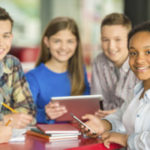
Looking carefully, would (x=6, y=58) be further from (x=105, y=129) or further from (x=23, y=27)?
(x=23, y=27)

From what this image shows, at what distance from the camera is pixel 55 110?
1.63 meters

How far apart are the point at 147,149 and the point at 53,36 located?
1194 millimetres

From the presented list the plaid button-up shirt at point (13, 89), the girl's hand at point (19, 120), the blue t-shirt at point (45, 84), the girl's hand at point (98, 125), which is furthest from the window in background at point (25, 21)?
the girl's hand at point (98, 125)

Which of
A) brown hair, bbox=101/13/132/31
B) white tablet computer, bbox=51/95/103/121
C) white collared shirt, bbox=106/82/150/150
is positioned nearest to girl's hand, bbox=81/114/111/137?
white collared shirt, bbox=106/82/150/150

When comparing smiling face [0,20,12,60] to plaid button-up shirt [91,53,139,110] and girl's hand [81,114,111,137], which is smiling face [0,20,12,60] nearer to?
girl's hand [81,114,111,137]

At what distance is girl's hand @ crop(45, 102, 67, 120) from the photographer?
1600 millimetres

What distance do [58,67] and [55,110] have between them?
60 centimetres

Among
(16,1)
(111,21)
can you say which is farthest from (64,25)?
(16,1)

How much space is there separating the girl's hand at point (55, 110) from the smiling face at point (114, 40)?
0.61 m

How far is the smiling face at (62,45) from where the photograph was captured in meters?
2.07

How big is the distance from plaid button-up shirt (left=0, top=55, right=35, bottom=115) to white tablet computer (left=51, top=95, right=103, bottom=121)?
210mm

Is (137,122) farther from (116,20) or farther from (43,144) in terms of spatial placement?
(116,20)

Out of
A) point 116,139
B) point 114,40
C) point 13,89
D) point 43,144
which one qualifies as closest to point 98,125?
point 116,139

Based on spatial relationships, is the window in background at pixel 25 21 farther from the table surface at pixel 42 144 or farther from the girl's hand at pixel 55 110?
the table surface at pixel 42 144
